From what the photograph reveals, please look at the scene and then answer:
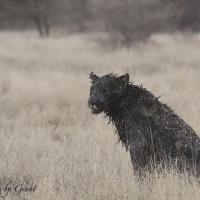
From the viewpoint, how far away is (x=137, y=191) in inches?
169

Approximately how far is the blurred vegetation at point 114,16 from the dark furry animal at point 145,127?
50.6 feet

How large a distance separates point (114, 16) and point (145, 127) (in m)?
16.5

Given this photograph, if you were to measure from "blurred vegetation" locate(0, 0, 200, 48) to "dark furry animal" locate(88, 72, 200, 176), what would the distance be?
50.6 ft

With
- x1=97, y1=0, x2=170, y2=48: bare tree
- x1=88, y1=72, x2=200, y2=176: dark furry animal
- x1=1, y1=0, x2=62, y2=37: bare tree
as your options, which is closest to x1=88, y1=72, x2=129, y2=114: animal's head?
x1=88, y1=72, x2=200, y2=176: dark furry animal

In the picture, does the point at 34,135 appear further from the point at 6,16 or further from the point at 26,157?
the point at 6,16

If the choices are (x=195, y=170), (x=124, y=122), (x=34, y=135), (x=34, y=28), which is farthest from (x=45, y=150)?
(x=34, y=28)

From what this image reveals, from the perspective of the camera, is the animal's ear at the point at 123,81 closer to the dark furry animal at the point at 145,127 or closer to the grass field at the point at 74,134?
the dark furry animal at the point at 145,127

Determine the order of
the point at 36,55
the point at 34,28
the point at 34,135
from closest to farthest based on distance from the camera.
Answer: the point at 34,135 → the point at 36,55 → the point at 34,28

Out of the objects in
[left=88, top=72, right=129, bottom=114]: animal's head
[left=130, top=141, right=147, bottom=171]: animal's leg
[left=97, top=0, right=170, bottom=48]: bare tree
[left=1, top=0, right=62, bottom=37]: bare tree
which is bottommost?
[left=130, top=141, right=147, bottom=171]: animal's leg

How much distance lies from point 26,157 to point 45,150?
711 millimetres

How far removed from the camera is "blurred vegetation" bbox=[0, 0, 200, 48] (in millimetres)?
20109

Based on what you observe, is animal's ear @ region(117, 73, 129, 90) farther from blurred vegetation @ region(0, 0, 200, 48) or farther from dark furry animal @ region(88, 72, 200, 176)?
blurred vegetation @ region(0, 0, 200, 48)

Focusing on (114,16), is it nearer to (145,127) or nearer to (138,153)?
(145,127)

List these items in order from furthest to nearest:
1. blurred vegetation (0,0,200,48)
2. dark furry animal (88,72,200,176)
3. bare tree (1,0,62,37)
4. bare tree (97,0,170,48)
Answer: bare tree (1,0,62,37), blurred vegetation (0,0,200,48), bare tree (97,0,170,48), dark furry animal (88,72,200,176)
